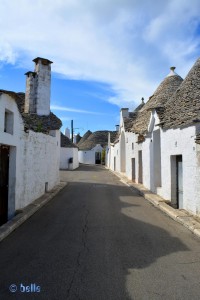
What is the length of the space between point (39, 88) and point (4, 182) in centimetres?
1015

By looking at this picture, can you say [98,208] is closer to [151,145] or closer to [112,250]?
[112,250]

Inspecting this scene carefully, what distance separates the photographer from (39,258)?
5348 millimetres

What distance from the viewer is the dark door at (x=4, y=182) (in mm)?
8195

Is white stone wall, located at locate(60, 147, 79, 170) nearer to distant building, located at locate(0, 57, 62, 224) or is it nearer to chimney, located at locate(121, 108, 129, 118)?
chimney, located at locate(121, 108, 129, 118)

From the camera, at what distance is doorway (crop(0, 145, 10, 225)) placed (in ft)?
26.9

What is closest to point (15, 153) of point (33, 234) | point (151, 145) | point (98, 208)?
point (33, 234)

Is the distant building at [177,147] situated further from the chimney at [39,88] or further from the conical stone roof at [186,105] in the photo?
the chimney at [39,88]

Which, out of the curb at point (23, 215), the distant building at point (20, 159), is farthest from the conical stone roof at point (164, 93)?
the curb at point (23, 215)

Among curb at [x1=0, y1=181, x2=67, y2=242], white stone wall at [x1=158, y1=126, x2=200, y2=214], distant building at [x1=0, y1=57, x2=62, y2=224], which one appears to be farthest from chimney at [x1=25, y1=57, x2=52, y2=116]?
→ white stone wall at [x1=158, y1=126, x2=200, y2=214]

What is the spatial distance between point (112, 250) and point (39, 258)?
1.47m

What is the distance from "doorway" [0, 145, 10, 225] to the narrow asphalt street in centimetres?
84

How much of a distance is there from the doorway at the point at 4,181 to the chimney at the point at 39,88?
9.09 m

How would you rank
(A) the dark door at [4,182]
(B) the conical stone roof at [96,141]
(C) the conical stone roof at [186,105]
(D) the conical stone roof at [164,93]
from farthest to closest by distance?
1. (B) the conical stone roof at [96,141]
2. (D) the conical stone roof at [164,93]
3. (C) the conical stone roof at [186,105]
4. (A) the dark door at [4,182]

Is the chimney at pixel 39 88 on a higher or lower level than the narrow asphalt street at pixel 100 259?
higher
